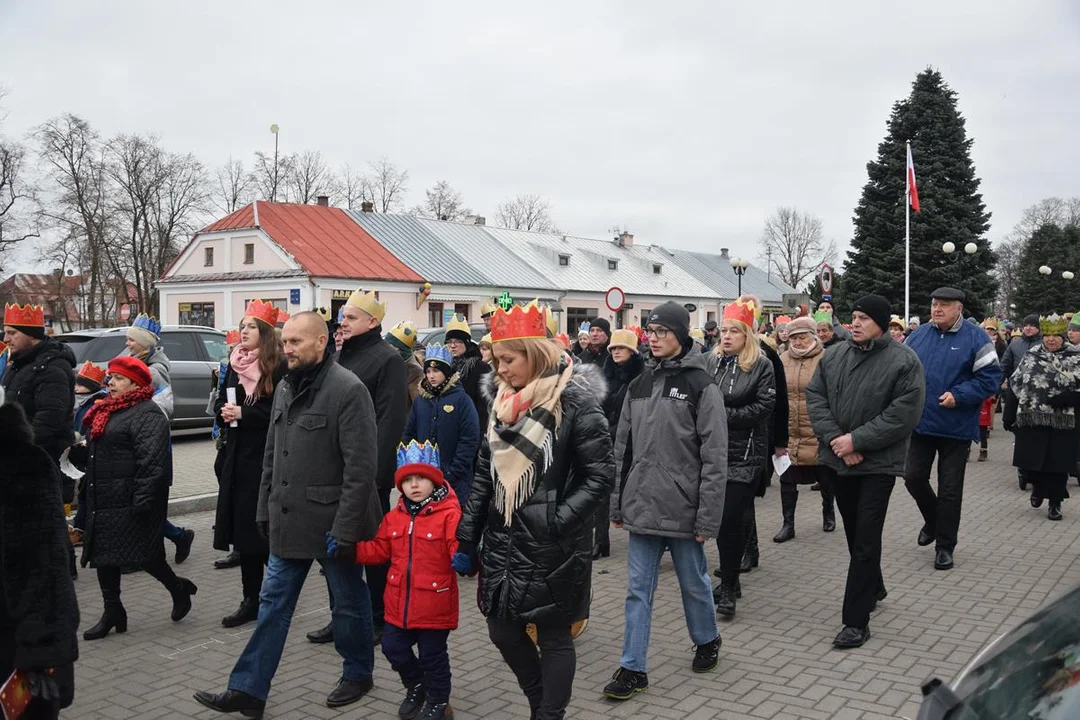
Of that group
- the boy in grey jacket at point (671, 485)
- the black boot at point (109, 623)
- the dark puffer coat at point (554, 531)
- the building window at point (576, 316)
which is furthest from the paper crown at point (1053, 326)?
the building window at point (576, 316)

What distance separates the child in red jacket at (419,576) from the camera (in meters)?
4.39

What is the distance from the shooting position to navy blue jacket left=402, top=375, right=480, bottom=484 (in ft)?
21.5

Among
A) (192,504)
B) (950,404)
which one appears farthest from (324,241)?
(950,404)

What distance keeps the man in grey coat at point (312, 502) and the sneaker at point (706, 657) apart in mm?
1796

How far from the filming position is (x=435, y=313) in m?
43.7

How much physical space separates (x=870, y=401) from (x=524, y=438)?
9.02ft

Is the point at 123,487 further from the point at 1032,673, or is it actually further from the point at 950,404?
the point at 950,404

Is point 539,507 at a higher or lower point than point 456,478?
higher

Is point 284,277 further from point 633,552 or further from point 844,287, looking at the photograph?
point 633,552

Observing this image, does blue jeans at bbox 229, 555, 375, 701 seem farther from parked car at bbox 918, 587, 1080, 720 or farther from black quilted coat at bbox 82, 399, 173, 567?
parked car at bbox 918, 587, 1080, 720

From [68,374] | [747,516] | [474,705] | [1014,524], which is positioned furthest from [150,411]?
[1014,524]

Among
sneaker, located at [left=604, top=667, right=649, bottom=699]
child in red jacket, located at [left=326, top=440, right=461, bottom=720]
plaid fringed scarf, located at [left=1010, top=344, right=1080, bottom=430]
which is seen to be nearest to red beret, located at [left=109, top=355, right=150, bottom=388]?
child in red jacket, located at [left=326, top=440, right=461, bottom=720]

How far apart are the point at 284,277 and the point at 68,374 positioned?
33.8 m

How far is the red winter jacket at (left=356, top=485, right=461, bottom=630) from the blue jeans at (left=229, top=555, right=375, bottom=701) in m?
0.22
